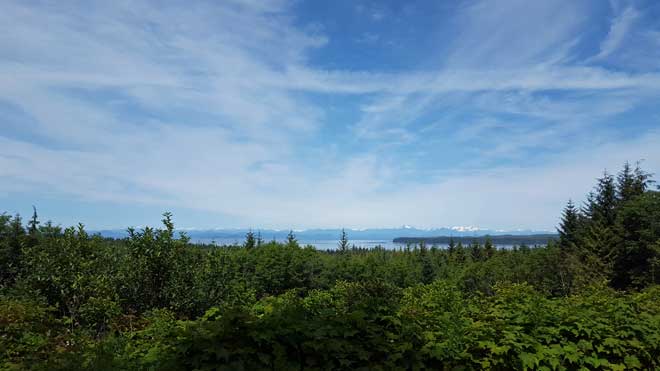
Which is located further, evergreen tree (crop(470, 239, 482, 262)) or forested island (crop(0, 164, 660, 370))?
evergreen tree (crop(470, 239, 482, 262))

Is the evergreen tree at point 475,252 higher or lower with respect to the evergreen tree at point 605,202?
lower

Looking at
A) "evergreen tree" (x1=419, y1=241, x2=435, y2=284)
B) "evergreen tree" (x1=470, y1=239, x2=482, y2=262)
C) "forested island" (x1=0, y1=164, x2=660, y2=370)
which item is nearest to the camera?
"forested island" (x1=0, y1=164, x2=660, y2=370)

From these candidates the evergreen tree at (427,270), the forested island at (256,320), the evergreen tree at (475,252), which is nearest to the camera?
the forested island at (256,320)

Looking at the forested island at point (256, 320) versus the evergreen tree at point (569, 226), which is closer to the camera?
the forested island at point (256, 320)

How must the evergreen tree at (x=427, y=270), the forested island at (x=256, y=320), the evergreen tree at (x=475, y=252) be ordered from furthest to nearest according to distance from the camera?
1. the evergreen tree at (x=475, y=252)
2. the evergreen tree at (x=427, y=270)
3. the forested island at (x=256, y=320)

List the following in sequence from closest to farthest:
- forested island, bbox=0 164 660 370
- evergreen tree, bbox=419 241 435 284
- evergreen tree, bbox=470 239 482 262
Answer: forested island, bbox=0 164 660 370 → evergreen tree, bbox=419 241 435 284 → evergreen tree, bbox=470 239 482 262

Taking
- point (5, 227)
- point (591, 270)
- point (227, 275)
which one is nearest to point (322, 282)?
point (227, 275)

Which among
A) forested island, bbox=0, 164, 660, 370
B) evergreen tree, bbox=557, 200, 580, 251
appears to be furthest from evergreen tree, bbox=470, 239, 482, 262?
forested island, bbox=0, 164, 660, 370

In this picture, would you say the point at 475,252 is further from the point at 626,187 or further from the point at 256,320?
the point at 256,320

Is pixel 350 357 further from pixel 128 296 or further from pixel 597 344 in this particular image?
pixel 128 296

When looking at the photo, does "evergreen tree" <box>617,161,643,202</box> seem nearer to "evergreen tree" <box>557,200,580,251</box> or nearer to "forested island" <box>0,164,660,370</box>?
"evergreen tree" <box>557,200,580,251</box>

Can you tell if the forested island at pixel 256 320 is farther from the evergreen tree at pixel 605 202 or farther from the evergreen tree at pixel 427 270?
the evergreen tree at pixel 605 202

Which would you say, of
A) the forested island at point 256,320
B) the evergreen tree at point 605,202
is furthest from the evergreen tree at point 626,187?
the forested island at point 256,320

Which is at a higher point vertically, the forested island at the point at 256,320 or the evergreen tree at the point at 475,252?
the forested island at the point at 256,320
